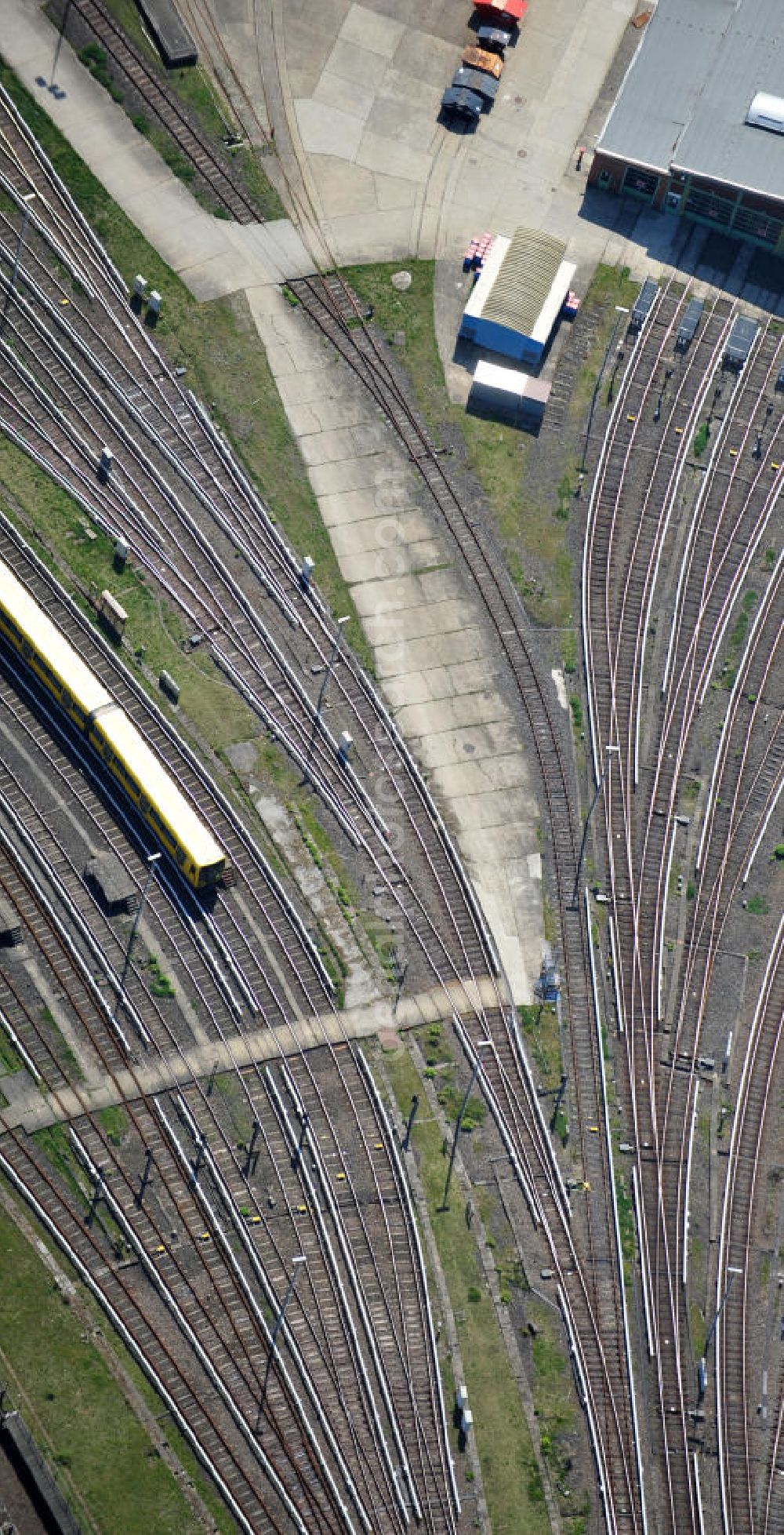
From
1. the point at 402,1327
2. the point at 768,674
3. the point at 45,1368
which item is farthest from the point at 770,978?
the point at 45,1368

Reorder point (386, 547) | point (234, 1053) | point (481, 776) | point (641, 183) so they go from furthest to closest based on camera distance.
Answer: point (641, 183) → point (386, 547) → point (481, 776) → point (234, 1053)

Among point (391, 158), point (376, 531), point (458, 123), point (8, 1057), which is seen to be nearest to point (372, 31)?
point (458, 123)

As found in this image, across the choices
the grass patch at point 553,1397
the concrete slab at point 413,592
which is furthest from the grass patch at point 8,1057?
the concrete slab at point 413,592

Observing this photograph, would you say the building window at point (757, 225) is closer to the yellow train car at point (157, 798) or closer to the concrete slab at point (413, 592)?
the concrete slab at point (413, 592)

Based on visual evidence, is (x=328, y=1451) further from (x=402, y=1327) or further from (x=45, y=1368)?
(x=45, y=1368)

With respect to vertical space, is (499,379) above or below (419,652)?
above

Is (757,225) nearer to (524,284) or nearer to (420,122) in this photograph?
(524,284)

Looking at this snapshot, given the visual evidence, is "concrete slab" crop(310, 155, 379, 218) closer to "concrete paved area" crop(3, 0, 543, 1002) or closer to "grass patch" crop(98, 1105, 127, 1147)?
"concrete paved area" crop(3, 0, 543, 1002)
